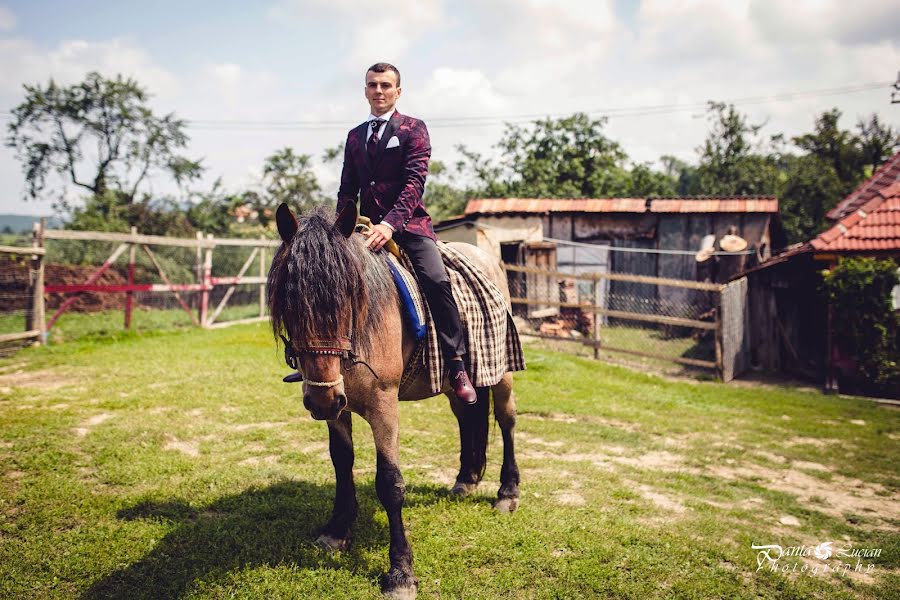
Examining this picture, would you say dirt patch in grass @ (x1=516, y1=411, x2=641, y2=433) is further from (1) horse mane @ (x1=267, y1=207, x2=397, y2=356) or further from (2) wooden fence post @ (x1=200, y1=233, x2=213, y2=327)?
(2) wooden fence post @ (x1=200, y1=233, x2=213, y2=327)

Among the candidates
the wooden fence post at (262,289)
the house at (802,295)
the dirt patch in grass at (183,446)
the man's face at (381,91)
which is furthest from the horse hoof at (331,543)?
the wooden fence post at (262,289)

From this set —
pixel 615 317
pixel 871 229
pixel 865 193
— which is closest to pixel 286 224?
pixel 871 229

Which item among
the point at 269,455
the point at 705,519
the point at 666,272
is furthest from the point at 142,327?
the point at 666,272

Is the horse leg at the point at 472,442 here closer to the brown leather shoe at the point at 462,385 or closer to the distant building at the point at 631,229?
the brown leather shoe at the point at 462,385

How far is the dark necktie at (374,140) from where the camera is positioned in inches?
143

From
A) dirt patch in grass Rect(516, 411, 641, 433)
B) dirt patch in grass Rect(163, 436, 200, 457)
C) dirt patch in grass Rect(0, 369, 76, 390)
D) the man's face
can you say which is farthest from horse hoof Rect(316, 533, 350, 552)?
dirt patch in grass Rect(0, 369, 76, 390)

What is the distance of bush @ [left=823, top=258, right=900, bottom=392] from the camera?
10.1 m

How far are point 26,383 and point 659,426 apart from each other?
847 centimetres

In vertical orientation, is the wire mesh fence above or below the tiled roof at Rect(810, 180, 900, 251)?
below

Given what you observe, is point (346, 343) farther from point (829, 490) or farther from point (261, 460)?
point (829, 490)

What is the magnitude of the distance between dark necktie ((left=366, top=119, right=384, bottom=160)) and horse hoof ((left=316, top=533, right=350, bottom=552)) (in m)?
2.53

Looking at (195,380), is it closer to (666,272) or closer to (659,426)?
(659,426)

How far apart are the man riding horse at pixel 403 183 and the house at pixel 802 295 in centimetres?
1039

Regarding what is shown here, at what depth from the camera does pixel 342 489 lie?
12.2 ft
